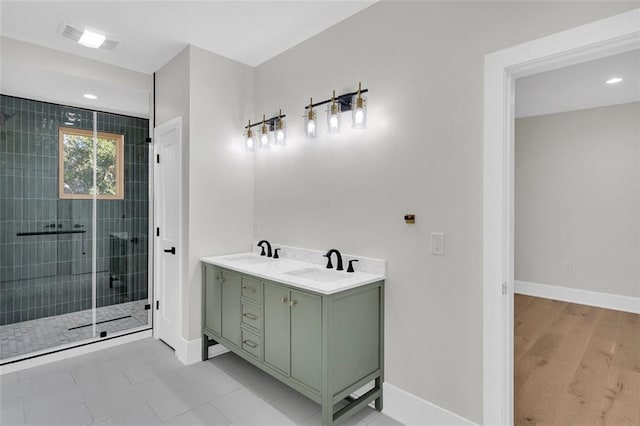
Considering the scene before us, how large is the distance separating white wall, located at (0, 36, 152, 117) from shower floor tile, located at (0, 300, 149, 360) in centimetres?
241

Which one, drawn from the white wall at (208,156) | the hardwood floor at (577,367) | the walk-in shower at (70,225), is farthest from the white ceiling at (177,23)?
the hardwood floor at (577,367)

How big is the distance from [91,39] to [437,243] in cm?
334

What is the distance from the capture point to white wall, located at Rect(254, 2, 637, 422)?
1.86 m

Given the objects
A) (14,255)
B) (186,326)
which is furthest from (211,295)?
(14,255)

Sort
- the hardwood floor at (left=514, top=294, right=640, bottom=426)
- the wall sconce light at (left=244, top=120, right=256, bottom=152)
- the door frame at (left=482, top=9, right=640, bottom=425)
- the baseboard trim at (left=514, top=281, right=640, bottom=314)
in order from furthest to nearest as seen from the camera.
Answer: the baseboard trim at (left=514, top=281, right=640, bottom=314), the wall sconce light at (left=244, top=120, right=256, bottom=152), the hardwood floor at (left=514, top=294, right=640, bottom=426), the door frame at (left=482, top=9, right=640, bottom=425)

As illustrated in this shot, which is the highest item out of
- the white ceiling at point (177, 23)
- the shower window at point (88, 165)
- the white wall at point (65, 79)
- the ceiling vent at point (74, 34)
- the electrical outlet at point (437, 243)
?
the white ceiling at point (177, 23)

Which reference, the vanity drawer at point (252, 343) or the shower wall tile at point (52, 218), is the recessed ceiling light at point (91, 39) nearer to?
the shower wall tile at point (52, 218)

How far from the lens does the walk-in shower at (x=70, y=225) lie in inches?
133

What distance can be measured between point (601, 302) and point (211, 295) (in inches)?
205

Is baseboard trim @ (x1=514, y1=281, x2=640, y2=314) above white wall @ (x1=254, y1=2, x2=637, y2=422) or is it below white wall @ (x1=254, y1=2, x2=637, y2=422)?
below

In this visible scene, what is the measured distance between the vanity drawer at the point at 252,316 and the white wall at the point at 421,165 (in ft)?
2.44

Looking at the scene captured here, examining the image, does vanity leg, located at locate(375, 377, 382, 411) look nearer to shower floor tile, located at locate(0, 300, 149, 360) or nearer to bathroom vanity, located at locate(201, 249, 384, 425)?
bathroom vanity, located at locate(201, 249, 384, 425)

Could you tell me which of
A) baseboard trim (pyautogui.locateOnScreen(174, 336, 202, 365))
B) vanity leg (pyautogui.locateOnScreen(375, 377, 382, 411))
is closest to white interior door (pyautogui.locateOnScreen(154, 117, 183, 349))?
baseboard trim (pyautogui.locateOnScreen(174, 336, 202, 365))

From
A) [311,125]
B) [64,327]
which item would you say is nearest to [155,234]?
[64,327]
